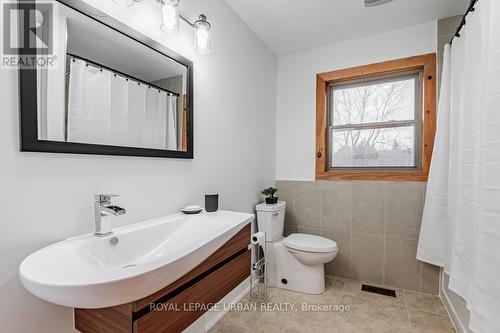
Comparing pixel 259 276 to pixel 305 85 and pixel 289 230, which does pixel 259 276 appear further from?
pixel 305 85

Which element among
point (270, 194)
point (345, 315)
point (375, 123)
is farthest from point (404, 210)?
point (270, 194)

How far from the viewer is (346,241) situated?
243cm

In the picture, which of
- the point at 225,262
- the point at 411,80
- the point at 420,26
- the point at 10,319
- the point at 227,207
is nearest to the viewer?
the point at 10,319

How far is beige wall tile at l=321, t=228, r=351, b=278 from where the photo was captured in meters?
2.42

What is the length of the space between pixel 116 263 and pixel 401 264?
236cm

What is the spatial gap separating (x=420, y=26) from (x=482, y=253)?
2.01 m

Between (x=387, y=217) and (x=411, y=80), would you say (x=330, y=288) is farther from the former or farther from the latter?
(x=411, y=80)

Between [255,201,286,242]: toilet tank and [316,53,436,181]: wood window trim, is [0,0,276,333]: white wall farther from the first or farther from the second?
[316,53,436,181]: wood window trim

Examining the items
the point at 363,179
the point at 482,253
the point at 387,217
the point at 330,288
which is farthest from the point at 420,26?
the point at 330,288

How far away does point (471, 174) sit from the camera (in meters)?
1.37

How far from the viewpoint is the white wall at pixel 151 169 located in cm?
79

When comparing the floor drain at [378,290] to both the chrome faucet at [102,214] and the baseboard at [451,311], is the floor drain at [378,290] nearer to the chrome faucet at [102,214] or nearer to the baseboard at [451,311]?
the baseboard at [451,311]

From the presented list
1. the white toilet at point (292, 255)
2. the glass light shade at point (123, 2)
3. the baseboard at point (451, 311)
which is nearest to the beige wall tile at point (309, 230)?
the white toilet at point (292, 255)

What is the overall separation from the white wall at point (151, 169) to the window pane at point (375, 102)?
77 centimetres
